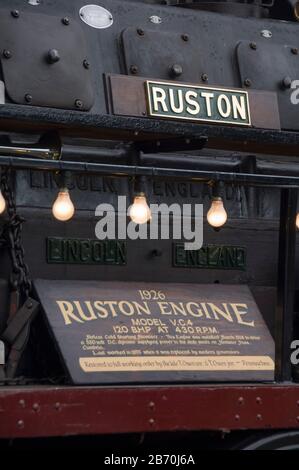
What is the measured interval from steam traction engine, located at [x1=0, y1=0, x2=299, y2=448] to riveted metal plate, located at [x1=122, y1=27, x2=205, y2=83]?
0.01 m

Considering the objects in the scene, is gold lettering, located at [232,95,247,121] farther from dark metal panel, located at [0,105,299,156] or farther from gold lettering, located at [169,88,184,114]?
gold lettering, located at [169,88,184,114]

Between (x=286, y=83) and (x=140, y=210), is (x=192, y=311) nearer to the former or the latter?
(x=140, y=210)

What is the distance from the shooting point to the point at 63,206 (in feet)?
25.3

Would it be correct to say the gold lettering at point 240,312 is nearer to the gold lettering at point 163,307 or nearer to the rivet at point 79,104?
the gold lettering at point 163,307

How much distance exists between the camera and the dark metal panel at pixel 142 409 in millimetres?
7273

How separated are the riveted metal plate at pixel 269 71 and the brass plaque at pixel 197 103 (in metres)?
0.45

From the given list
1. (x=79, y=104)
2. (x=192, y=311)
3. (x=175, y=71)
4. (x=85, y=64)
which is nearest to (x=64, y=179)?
(x=79, y=104)

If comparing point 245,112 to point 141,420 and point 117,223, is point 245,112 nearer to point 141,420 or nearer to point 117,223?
point 117,223

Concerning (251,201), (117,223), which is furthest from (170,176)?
(251,201)

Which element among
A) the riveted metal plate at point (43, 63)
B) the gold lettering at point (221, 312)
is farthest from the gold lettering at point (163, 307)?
the riveted metal plate at point (43, 63)

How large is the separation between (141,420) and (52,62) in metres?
2.20

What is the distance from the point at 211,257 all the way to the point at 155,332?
90 cm

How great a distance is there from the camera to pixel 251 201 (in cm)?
902

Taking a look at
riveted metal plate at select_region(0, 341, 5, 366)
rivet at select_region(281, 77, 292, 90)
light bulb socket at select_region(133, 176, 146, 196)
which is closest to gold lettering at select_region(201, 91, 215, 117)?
light bulb socket at select_region(133, 176, 146, 196)
